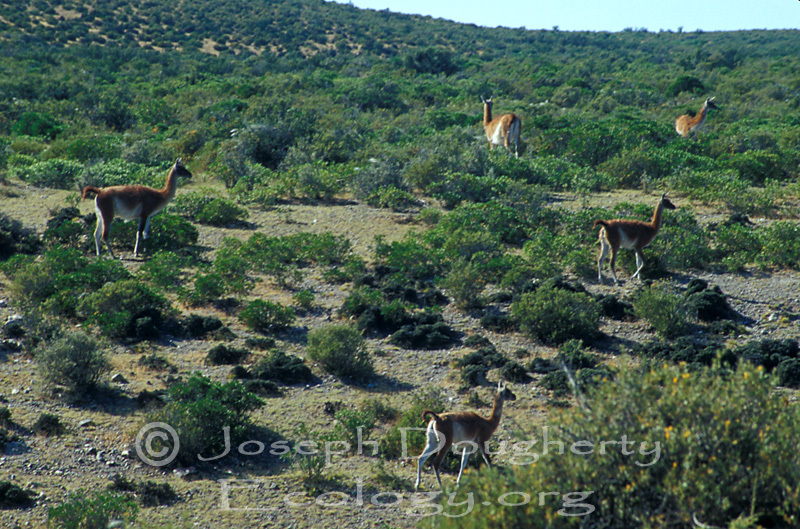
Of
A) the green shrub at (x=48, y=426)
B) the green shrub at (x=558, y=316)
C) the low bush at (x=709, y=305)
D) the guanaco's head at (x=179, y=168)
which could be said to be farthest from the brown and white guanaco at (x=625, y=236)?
the green shrub at (x=48, y=426)

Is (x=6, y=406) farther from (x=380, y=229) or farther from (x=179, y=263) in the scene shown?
(x=380, y=229)

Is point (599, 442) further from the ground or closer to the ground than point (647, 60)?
closer to the ground

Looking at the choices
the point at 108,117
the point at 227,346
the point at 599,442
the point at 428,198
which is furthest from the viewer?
the point at 108,117

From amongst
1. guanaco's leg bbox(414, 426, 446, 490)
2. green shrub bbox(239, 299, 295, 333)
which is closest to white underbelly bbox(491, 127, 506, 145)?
green shrub bbox(239, 299, 295, 333)

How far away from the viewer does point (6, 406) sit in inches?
323

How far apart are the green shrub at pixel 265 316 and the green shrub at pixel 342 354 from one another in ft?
4.46

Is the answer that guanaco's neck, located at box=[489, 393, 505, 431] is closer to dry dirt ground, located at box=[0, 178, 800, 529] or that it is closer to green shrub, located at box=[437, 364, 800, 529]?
dry dirt ground, located at box=[0, 178, 800, 529]

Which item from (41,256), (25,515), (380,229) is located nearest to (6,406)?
(25,515)

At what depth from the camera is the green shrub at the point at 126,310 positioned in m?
10.3

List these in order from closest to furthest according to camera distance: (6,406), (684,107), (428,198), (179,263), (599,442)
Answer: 1. (599,442)
2. (6,406)
3. (179,263)
4. (428,198)
5. (684,107)

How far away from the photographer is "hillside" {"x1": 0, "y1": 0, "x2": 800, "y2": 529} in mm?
4867

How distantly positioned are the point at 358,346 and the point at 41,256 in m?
7.20

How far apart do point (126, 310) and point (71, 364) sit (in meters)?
2.16
